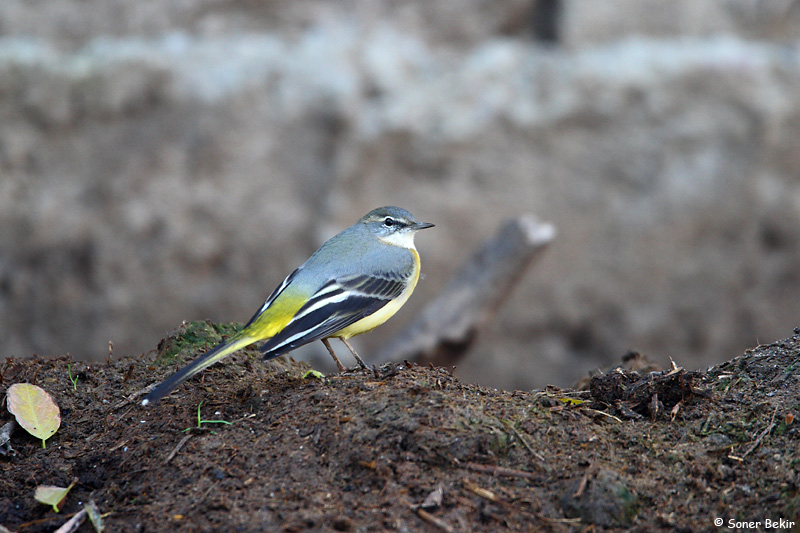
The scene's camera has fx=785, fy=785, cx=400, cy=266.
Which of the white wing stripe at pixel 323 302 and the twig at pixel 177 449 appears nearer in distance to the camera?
the twig at pixel 177 449

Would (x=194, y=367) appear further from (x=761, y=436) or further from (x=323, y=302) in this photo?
(x=761, y=436)

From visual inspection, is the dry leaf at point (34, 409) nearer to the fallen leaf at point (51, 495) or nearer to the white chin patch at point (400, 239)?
the fallen leaf at point (51, 495)

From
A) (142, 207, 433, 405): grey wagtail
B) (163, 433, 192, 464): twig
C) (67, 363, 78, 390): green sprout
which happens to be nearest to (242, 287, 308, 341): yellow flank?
(142, 207, 433, 405): grey wagtail

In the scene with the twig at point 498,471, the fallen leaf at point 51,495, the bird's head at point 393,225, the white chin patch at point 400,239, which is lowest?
the twig at point 498,471

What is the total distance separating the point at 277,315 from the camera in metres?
4.26

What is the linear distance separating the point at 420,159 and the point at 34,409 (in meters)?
4.66

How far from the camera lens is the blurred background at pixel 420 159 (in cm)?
720

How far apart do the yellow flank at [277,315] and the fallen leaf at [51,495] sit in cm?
116

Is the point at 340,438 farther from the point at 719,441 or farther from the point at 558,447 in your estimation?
Answer: the point at 719,441

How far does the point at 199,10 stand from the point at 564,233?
13.3ft

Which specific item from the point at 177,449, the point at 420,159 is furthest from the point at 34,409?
the point at 420,159

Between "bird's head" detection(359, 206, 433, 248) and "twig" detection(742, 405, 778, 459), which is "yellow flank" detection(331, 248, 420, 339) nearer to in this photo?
"bird's head" detection(359, 206, 433, 248)

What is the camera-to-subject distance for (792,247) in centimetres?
770

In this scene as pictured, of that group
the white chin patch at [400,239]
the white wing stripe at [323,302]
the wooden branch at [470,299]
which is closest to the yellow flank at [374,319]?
the white wing stripe at [323,302]
